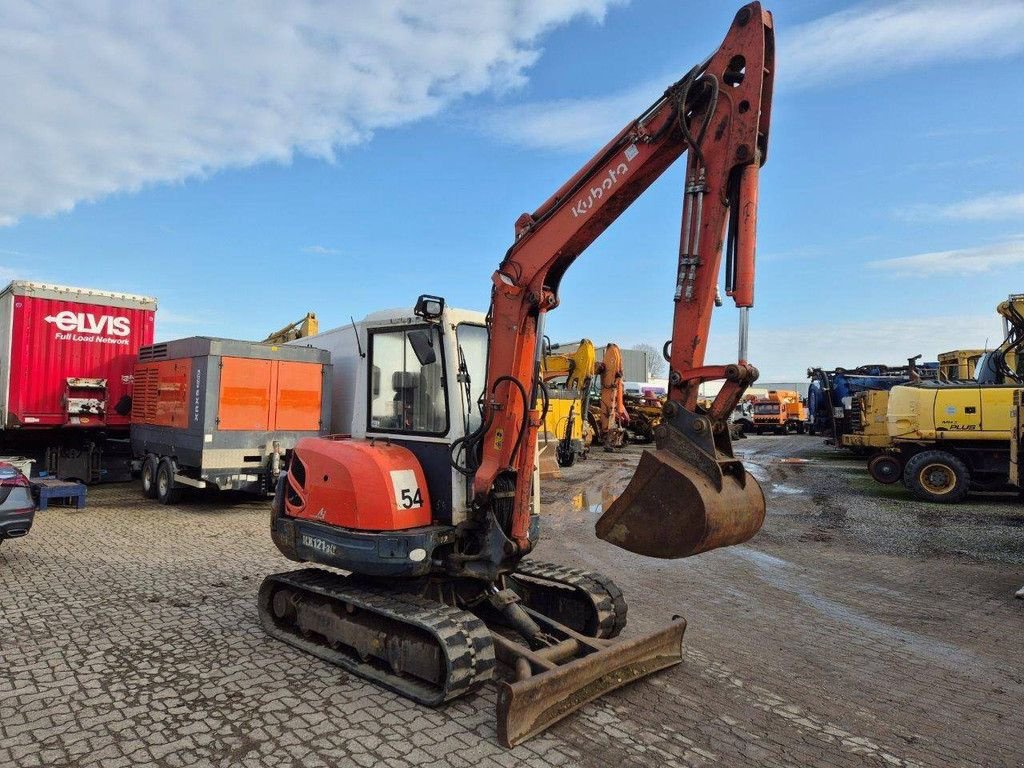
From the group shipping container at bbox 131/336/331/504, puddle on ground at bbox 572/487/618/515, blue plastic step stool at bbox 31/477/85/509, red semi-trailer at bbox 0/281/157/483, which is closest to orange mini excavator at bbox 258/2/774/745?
shipping container at bbox 131/336/331/504

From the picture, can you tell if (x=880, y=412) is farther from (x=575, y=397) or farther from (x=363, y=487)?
(x=363, y=487)

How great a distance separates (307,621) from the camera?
17.5 ft

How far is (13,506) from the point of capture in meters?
7.25

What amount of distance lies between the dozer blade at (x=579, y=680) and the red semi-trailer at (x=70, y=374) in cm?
1245

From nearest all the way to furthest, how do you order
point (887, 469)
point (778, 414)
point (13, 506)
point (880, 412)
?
1. point (13, 506)
2. point (887, 469)
3. point (880, 412)
4. point (778, 414)

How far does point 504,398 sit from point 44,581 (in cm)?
541

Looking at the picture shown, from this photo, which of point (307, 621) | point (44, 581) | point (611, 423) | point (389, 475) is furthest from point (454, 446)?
point (611, 423)

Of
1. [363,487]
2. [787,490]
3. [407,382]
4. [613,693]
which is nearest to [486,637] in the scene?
[613,693]

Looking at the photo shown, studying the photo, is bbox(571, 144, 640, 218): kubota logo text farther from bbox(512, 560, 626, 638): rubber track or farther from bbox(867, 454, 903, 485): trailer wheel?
bbox(867, 454, 903, 485): trailer wheel

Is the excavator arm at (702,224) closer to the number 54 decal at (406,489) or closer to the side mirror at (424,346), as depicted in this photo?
the side mirror at (424,346)

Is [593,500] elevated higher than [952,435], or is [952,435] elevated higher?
[952,435]

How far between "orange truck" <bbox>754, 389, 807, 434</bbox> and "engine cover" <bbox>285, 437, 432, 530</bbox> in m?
35.8

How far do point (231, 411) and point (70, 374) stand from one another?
15.5 ft

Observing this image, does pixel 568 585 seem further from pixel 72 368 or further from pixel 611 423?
pixel 611 423
